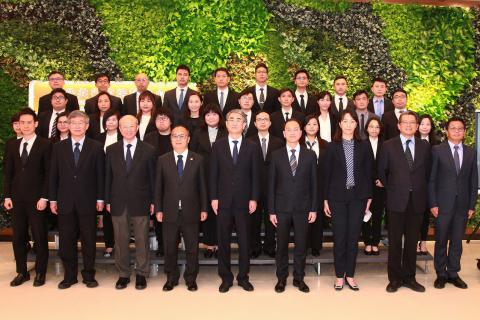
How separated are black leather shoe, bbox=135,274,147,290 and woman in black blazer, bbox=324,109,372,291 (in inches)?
76.0

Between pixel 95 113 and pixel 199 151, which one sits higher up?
pixel 95 113

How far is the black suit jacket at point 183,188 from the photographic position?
205 inches

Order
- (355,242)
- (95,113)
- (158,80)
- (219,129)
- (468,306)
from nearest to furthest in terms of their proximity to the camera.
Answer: (468,306) < (355,242) < (219,129) < (95,113) < (158,80)

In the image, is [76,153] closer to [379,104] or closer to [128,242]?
[128,242]

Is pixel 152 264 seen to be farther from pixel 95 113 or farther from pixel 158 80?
pixel 158 80

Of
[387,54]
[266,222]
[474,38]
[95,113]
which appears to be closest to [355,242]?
[266,222]

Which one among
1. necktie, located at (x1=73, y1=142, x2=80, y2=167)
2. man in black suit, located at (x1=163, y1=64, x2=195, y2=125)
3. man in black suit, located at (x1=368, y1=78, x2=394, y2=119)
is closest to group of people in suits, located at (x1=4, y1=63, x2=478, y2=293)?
necktie, located at (x1=73, y1=142, x2=80, y2=167)

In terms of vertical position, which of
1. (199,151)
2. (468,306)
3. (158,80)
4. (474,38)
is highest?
(474,38)

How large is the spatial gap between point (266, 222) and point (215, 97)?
1.69 m

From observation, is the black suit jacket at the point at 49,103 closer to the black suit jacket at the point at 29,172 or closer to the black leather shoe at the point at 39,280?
the black suit jacket at the point at 29,172

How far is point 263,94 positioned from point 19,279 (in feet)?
11.4

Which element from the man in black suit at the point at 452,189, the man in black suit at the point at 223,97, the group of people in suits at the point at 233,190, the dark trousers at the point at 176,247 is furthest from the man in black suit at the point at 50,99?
the man in black suit at the point at 452,189

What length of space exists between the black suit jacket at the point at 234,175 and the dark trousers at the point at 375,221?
1.52 metres

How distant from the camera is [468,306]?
496cm
